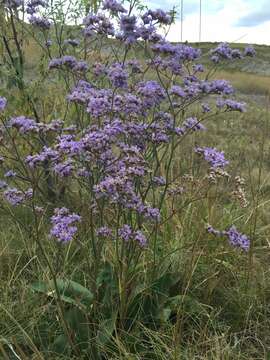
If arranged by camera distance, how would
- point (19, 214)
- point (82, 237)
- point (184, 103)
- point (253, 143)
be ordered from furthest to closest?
point (253, 143) < point (19, 214) < point (82, 237) < point (184, 103)

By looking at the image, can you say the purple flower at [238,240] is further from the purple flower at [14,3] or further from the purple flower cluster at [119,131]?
the purple flower at [14,3]

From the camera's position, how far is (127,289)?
2654 mm

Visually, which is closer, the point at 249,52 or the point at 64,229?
the point at 64,229

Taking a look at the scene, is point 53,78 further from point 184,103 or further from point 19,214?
point 184,103

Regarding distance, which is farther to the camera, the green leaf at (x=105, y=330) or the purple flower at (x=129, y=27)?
the purple flower at (x=129, y=27)

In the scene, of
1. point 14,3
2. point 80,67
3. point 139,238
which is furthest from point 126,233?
point 14,3

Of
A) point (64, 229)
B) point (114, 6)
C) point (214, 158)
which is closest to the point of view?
point (64, 229)

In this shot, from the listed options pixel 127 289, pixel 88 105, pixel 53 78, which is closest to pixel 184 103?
pixel 88 105

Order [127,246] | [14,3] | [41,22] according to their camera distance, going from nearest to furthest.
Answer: [127,246], [41,22], [14,3]

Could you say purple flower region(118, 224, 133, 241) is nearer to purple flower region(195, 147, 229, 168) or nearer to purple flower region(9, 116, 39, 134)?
purple flower region(195, 147, 229, 168)

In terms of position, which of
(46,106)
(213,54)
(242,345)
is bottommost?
(242,345)

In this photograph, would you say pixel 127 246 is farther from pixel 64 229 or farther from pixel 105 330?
pixel 64 229

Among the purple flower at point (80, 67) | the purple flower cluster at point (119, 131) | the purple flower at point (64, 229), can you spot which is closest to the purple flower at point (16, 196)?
the purple flower cluster at point (119, 131)

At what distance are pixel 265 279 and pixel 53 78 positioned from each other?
280 centimetres
